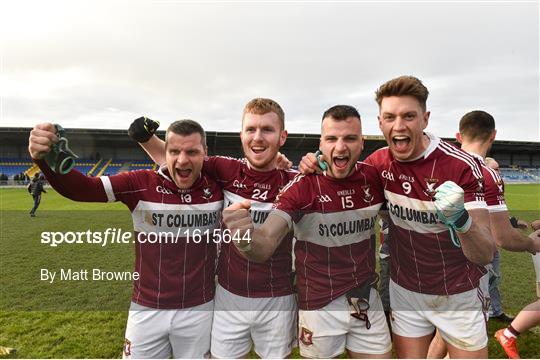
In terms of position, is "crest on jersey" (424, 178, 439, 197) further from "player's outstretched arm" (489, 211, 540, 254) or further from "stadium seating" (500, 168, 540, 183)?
"stadium seating" (500, 168, 540, 183)

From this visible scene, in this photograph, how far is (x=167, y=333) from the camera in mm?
2652

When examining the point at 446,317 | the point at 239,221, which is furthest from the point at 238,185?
the point at 446,317

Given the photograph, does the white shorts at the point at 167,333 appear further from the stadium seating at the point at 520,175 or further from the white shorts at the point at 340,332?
the stadium seating at the point at 520,175

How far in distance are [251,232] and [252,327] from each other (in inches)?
36.5

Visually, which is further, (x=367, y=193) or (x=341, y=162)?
(x=367, y=193)

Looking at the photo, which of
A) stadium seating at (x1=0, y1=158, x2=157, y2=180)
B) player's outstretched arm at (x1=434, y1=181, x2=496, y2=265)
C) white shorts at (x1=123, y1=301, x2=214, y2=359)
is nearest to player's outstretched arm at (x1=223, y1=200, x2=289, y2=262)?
white shorts at (x1=123, y1=301, x2=214, y2=359)

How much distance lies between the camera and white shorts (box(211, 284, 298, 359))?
2.59 m

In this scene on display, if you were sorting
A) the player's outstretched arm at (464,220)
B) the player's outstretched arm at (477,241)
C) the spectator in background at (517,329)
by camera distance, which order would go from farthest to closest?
1. the spectator in background at (517,329)
2. the player's outstretched arm at (477,241)
3. the player's outstretched arm at (464,220)

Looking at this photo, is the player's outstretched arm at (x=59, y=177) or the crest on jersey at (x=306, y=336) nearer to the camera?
the player's outstretched arm at (x=59, y=177)

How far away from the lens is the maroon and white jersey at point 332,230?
2535 millimetres

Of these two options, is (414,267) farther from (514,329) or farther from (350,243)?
(514,329)

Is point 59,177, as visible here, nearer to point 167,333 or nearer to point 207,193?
point 207,193

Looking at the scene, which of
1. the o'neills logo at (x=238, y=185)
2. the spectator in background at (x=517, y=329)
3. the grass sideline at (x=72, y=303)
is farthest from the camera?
the grass sideline at (x=72, y=303)

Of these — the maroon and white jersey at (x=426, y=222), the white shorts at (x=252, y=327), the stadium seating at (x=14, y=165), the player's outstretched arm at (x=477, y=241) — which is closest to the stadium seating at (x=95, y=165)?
the stadium seating at (x=14, y=165)
